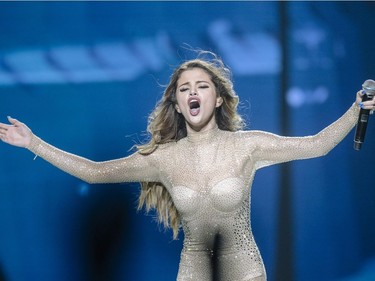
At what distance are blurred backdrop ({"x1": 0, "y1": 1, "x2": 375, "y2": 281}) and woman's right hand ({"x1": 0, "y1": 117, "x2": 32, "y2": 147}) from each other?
3.52 feet

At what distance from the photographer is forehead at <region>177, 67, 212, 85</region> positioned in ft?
10.5

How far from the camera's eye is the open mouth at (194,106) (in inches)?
122

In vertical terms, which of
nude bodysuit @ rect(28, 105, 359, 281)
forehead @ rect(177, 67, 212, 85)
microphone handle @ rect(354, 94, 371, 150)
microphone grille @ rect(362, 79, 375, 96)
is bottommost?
nude bodysuit @ rect(28, 105, 359, 281)

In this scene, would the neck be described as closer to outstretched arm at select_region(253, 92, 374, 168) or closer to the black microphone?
outstretched arm at select_region(253, 92, 374, 168)

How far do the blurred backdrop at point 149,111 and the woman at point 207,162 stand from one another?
104 cm

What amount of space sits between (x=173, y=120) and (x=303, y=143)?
2.19 feet

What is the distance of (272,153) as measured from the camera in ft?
10.0

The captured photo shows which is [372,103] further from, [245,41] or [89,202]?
[89,202]

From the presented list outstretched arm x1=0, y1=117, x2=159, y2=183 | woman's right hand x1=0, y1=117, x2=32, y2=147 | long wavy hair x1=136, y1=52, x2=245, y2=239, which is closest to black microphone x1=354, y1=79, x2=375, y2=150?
long wavy hair x1=136, y1=52, x2=245, y2=239

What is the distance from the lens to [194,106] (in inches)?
123

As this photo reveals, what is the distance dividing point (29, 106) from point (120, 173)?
127 cm

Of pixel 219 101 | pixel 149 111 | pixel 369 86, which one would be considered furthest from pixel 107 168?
pixel 369 86

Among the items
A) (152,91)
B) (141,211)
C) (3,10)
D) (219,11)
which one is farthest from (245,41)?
(3,10)

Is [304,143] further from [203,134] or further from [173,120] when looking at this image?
[173,120]
